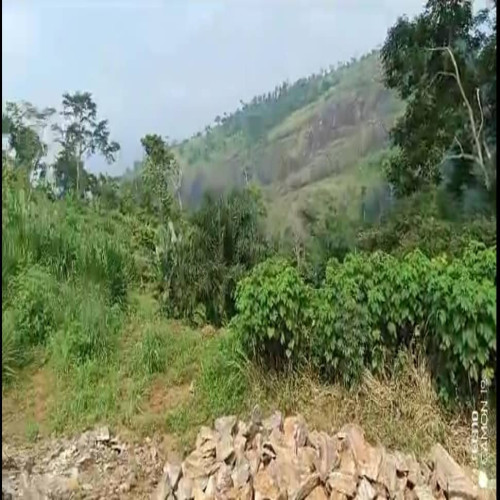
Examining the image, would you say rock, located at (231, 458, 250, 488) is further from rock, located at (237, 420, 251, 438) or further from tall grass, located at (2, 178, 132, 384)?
tall grass, located at (2, 178, 132, 384)

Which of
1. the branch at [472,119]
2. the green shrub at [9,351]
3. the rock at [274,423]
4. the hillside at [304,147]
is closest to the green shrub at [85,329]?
the green shrub at [9,351]

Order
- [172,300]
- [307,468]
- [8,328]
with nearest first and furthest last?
[307,468]
[8,328]
[172,300]

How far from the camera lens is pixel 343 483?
2.04 meters

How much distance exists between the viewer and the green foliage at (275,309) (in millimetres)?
2354

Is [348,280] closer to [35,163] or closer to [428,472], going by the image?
[428,472]

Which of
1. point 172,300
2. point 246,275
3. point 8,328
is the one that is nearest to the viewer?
point 8,328

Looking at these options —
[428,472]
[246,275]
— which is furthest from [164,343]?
[428,472]

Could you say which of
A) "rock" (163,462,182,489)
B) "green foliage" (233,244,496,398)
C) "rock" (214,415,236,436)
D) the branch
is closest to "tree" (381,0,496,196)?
the branch

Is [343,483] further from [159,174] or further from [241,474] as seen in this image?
[159,174]

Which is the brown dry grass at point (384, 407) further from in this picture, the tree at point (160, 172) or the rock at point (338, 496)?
the tree at point (160, 172)

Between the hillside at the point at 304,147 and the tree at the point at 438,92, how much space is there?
73mm

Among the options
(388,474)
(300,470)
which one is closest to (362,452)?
(388,474)

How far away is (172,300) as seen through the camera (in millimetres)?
2719

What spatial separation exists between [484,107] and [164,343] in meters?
1.41
